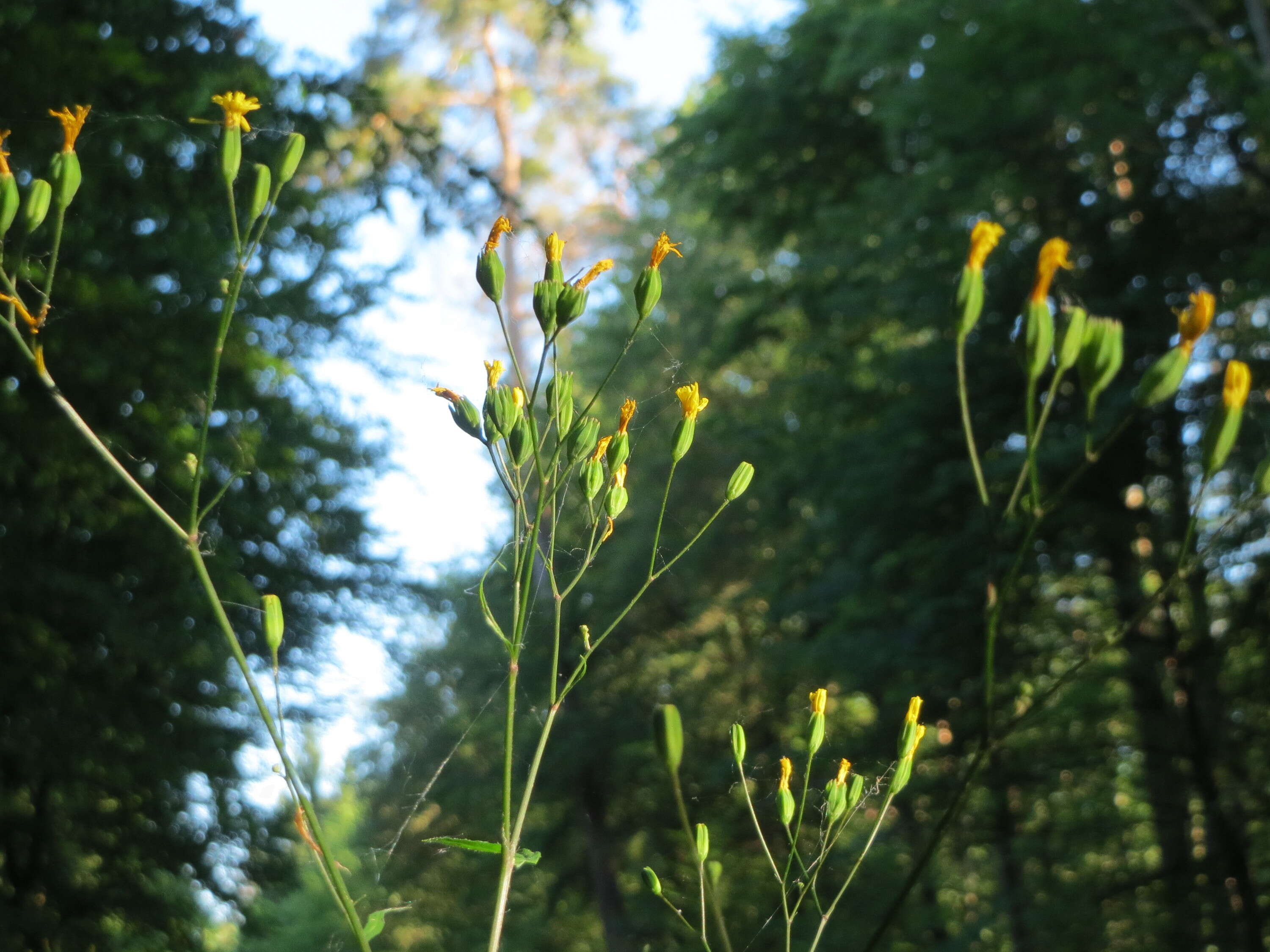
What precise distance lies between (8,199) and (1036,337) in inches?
35.4

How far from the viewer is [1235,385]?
31.7 inches

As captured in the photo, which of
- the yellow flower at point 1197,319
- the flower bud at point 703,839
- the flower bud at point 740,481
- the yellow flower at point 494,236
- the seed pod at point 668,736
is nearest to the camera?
the seed pod at point 668,736

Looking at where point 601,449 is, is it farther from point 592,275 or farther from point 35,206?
point 35,206

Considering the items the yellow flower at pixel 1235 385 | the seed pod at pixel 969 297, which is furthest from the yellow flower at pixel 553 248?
the yellow flower at pixel 1235 385

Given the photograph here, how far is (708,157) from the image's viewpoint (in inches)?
391

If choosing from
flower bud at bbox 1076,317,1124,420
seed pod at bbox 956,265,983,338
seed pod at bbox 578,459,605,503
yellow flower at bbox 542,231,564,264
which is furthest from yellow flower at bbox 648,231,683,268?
flower bud at bbox 1076,317,1124,420

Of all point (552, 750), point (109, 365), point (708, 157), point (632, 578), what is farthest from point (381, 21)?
point (109, 365)

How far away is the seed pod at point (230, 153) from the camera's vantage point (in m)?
1.04

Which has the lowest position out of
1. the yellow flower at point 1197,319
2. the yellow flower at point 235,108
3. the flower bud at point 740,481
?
the yellow flower at point 1197,319

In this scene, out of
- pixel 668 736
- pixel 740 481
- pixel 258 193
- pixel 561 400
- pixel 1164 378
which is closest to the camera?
pixel 668 736

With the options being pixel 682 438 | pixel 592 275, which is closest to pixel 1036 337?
pixel 682 438

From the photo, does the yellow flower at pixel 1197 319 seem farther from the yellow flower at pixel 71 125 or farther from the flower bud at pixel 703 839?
the yellow flower at pixel 71 125

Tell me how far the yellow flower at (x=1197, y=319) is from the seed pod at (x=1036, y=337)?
98 millimetres

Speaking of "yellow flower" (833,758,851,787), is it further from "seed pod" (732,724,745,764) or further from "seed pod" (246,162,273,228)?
"seed pod" (246,162,273,228)
